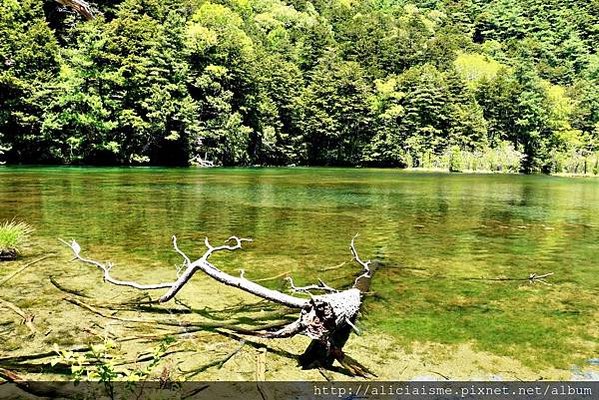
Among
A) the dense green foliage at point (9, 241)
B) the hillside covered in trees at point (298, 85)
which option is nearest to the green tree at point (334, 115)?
the hillside covered in trees at point (298, 85)

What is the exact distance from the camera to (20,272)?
8.08 metres

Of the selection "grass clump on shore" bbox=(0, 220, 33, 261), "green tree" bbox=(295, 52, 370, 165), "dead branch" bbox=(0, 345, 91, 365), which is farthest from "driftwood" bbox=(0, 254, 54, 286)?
"green tree" bbox=(295, 52, 370, 165)

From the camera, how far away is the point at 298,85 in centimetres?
7269

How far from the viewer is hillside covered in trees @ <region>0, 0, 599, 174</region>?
153ft

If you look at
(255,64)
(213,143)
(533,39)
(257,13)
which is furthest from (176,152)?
(533,39)

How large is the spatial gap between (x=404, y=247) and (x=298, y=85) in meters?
63.4

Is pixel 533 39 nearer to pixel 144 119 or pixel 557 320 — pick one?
pixel 144 119

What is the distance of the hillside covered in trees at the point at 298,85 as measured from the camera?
153 ft

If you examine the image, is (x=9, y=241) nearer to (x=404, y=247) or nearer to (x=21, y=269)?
(x=21, y=269)

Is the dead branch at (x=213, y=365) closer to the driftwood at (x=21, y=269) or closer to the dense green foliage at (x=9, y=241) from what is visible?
the driftwood at (x=21, y=269)

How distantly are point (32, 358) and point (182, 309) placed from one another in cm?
185

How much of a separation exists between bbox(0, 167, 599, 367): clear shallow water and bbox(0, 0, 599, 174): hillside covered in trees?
27.3 metres

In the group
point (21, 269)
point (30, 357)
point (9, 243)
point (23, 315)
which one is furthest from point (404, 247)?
point (30, 357)

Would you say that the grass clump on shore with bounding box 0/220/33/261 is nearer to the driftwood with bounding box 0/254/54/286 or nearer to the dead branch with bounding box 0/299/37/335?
the driftwood with bounding box 0/254/54/286
